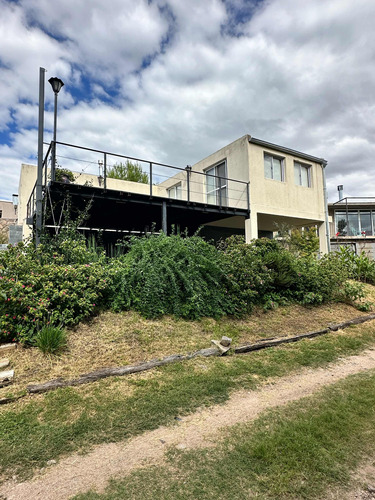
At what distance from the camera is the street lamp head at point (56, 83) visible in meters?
7.20

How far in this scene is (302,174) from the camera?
45.4 feet

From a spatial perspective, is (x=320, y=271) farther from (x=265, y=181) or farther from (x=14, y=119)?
(x=14, y=119)

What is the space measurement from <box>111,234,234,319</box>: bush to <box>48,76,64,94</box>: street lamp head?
15.0ft

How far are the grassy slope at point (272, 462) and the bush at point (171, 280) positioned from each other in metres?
2.69

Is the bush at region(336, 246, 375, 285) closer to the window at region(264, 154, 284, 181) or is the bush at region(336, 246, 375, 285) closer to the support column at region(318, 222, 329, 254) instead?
the support column at region(318, 222, 329, 254)

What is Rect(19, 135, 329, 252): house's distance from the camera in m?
9.88

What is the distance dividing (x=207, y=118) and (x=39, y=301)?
1242 centimetres

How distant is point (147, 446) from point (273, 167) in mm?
12401

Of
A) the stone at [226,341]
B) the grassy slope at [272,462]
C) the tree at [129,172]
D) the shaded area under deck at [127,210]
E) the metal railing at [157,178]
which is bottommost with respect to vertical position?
the grassy slope at [272,462]

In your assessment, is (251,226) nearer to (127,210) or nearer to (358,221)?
(127,210)

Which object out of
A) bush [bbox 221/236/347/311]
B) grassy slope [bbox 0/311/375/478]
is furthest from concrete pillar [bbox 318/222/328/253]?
grassy slope [bbox 0/311/375/478]

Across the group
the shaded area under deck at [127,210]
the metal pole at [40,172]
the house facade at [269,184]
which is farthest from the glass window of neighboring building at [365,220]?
the metal pole at [40,172]

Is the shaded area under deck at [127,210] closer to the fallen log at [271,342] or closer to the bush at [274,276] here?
the bush at [274,276]

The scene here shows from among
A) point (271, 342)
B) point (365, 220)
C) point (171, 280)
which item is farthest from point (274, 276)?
point (365, 220)
